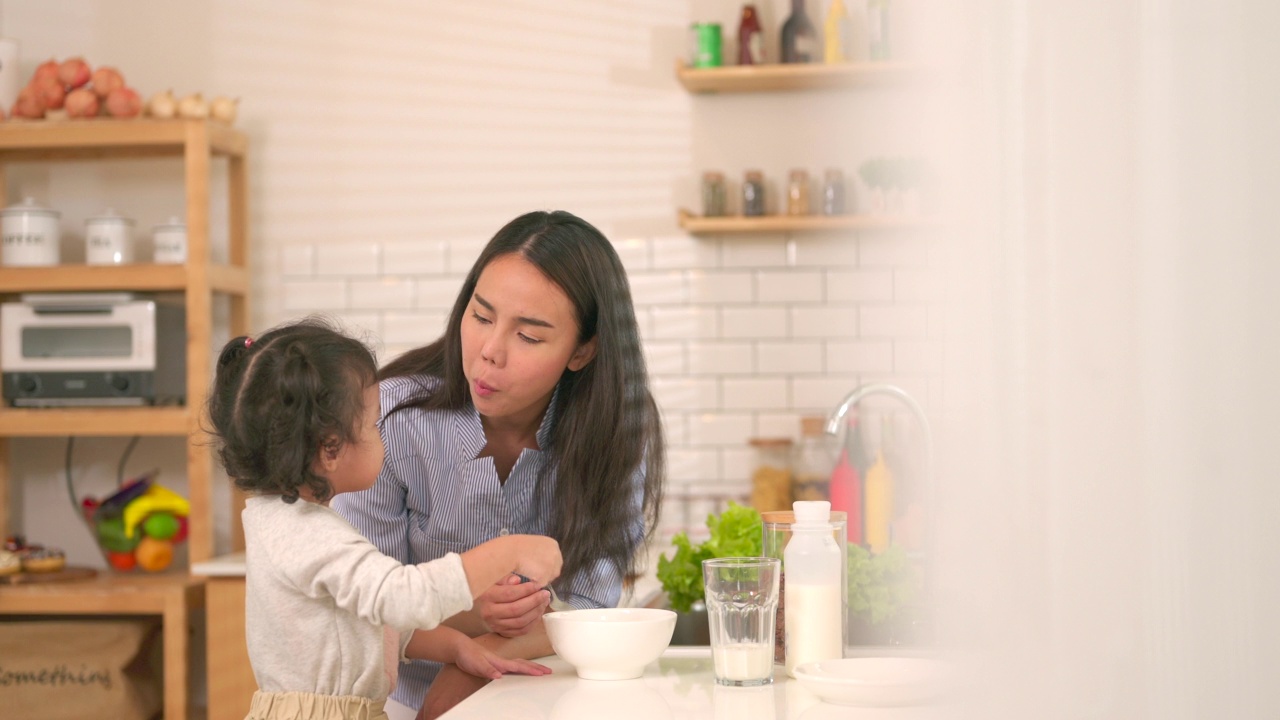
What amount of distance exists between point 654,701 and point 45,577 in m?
2.71

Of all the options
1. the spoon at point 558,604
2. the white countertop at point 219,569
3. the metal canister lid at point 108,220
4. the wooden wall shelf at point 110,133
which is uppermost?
the wooden wall shelf at point 110,133

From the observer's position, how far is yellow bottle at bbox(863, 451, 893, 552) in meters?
2.63

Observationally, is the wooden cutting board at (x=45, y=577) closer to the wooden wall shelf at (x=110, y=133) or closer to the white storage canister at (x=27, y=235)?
the white storage canister at (x=27, y=235)

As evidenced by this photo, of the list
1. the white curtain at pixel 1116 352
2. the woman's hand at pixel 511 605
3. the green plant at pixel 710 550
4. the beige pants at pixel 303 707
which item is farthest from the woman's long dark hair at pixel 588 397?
the white curtain at pixel 1116 352

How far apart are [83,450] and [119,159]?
0.94 m

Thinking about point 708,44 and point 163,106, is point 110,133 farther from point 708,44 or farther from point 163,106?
point 708,44

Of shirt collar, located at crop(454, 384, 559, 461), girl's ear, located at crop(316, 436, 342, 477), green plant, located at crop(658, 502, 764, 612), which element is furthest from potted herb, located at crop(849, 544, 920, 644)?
girl's ear, located at crop(316, 436, 342, 477)

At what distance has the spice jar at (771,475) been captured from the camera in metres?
3.41

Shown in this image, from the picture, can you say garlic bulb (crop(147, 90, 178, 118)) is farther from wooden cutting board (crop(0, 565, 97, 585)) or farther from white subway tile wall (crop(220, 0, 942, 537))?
wooden cutting board (crop(0, 565, 97, 585))

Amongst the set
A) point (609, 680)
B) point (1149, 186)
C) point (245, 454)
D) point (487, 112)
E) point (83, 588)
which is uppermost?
point (487, 112)

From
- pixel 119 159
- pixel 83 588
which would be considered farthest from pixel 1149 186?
pixel 119 159

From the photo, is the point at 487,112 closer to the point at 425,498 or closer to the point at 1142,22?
the point at 425,498

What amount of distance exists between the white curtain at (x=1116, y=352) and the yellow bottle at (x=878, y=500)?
2174 mm

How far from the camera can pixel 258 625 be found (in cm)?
131
